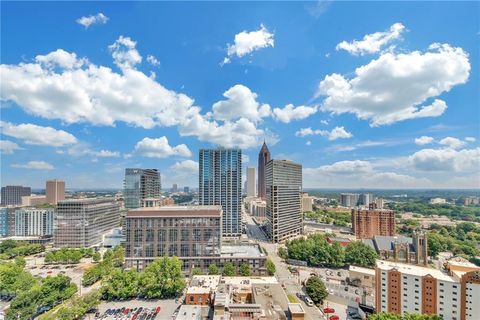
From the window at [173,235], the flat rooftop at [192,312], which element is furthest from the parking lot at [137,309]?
the window at [173,235]

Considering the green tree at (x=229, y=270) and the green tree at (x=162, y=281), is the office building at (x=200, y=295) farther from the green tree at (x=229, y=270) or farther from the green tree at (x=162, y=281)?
the green tree at (x=229, y=270)

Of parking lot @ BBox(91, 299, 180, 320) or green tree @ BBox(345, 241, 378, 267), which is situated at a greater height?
green tree @ BBox(345, 241, 378, 267)

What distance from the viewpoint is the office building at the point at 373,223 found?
246 ft

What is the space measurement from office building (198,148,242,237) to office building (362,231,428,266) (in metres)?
42.3

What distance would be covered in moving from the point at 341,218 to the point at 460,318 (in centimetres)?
8788

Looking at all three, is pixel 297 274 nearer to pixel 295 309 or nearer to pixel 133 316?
pixel 295 309

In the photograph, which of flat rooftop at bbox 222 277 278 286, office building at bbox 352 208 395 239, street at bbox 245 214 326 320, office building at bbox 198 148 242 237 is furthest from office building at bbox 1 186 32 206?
office building at bbox 352 208 395 239

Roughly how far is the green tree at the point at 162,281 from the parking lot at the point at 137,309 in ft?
3.93

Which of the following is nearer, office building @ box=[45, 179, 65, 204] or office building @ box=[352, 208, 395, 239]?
office building @ box=[352, 208, 395, 239]

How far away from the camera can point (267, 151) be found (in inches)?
6462

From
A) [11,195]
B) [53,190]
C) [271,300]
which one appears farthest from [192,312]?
[11,195]

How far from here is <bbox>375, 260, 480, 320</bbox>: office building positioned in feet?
93.2

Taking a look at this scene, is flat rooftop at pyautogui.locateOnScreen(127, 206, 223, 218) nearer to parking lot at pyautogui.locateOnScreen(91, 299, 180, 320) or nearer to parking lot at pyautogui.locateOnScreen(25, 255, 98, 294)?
parking lot at pyautogui.locateOnScreen(91, 299, 180, 320)

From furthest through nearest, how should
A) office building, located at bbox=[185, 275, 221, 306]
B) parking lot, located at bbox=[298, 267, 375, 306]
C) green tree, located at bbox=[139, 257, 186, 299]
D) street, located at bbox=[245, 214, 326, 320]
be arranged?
1. parking lot, located at bbox=[298, 267, 375, 306]
2. green tree, located at bbox=[139, 257, 186, 299]
3. street, located at bbox=[245, 214, 326, 320]
4. office building, located at bbox=[185, 275, 221, 306]
